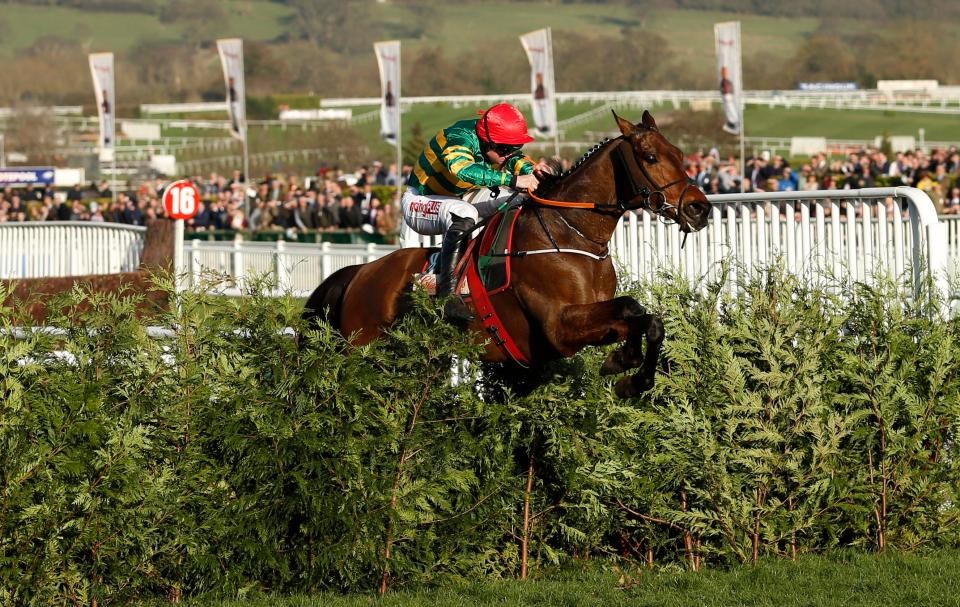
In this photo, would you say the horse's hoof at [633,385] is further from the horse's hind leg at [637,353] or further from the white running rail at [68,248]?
the white running rail at [68,248]

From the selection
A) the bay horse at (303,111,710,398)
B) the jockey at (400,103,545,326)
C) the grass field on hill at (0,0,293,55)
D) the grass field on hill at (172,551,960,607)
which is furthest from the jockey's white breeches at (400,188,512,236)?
the grass field on hill at (0,0,293,55)

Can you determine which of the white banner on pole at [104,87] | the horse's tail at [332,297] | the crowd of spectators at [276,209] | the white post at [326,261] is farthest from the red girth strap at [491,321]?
the white banner on pole at [104,87]

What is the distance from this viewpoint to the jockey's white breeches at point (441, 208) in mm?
7536

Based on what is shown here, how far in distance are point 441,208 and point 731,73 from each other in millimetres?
18344

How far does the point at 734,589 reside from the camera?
227 inches

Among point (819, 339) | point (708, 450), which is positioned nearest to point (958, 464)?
point (819, 339)

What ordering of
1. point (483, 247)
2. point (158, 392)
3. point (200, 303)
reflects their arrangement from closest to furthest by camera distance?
point (158, 392)
point (200, 303)
point (483, 247)

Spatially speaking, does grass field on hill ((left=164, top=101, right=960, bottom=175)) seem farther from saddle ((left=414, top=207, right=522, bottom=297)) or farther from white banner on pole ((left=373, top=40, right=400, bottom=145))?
saddle ((left=414, top=207, right=522, bottom=297))

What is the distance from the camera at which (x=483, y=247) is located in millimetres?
7027

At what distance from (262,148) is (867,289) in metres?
64.4

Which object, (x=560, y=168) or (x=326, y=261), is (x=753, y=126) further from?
(x=560, y=168)

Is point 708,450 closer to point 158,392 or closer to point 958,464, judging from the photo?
point 958,464

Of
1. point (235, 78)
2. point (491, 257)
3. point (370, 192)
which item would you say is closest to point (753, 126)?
point (235, 78)

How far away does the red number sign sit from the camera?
15.8 metres
